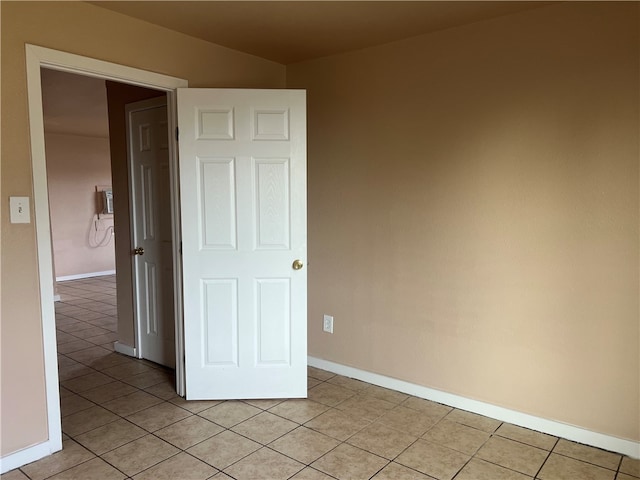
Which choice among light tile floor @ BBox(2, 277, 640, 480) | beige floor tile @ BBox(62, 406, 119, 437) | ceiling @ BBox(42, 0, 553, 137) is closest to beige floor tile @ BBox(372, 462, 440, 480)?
light tile floor @ BBox(2, 277, 640, 480)

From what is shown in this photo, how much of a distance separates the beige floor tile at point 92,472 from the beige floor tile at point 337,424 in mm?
1038

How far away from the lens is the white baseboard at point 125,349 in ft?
12.8

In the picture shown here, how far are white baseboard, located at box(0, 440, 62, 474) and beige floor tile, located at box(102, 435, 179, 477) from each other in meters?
0.29

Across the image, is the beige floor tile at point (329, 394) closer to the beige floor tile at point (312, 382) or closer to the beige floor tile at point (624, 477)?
the beige floor tile at point (312, 382)

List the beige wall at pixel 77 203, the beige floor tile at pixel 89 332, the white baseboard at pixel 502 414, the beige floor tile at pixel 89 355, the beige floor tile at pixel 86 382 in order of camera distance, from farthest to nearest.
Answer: the beige wall at pixel 77 203 < the beige floor tile at pixel 89 332 < the beige floor tile at pixel 89 355 < the beige floor tile at pixel 86 382 < the white baseboard at pixel 502 414

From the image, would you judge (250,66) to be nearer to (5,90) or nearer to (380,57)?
(380,57)

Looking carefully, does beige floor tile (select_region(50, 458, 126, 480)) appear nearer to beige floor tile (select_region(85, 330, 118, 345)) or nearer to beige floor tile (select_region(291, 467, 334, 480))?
beige floor tile (select_region(291, 467, 334, 480))

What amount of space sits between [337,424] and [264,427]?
427 mm

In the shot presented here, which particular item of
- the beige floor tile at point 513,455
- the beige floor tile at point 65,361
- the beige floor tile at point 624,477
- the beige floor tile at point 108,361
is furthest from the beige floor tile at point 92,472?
the beige floor tile at point 624,477

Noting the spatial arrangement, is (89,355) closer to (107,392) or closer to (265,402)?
(107,392)

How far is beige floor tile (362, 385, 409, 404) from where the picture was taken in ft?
10.1

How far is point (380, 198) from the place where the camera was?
318 centimetres

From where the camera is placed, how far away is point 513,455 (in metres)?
2.40

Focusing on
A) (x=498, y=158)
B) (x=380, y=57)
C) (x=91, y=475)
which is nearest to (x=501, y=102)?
(x=498, y=158)
